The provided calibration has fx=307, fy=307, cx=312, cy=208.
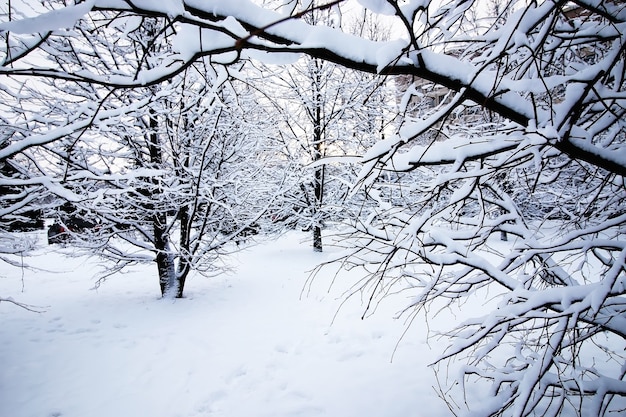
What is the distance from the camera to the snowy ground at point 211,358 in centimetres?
312

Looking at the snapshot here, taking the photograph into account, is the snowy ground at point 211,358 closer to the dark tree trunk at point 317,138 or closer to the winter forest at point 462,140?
the winter forest at point 462,140

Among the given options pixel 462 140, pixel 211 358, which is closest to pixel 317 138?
pixel 211 358

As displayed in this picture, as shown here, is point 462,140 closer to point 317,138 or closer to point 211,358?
point 211,358

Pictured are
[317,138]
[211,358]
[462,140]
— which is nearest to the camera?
[462,140]

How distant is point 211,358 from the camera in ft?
13.3

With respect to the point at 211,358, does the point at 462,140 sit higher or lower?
higher

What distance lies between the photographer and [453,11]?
149 centimetres

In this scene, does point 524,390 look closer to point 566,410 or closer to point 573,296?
point 573,296

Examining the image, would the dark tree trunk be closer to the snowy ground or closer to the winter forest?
the snowy ground

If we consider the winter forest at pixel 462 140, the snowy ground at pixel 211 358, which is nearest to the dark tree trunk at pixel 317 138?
the snowy ground at pixel 211 358

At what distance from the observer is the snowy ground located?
312 centimetres

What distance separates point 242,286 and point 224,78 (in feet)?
21.0

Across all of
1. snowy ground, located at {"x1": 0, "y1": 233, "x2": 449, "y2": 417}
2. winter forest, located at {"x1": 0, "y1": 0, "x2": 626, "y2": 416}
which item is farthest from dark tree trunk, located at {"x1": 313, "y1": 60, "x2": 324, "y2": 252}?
winter forest, located at {"x1": 0, "y1": 0, "x2": 626, "y2": 416}

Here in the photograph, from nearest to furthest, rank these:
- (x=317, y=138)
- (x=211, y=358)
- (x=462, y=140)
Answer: (x=462, y=140) → (x=211, y=358) → (x=317, y=138)
